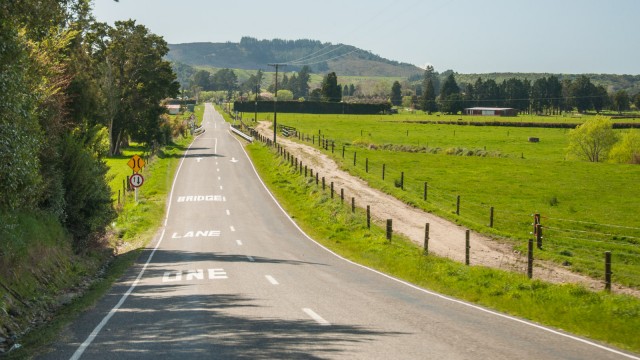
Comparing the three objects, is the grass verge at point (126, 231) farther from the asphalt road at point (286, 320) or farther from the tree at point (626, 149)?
the tree at point (626, 149)

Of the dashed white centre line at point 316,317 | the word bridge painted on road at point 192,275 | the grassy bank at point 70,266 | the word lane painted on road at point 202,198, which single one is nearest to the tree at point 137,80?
the word lane painted on road at point 202,198

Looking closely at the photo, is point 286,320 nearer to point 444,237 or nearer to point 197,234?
point 444,237

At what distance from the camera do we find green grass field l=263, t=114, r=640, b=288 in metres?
31.9

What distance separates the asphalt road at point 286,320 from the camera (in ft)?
32.2

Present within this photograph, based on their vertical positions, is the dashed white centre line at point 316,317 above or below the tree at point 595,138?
below

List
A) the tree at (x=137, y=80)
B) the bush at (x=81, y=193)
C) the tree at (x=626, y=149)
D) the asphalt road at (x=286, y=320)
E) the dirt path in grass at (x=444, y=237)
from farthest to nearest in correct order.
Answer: the tree at (x=137, y=80) < the tree at (x=626, y=149) < the dirt path in grass at (x=444, y=237) < the bush at (x=81, y=193) < the asphalt road at (x=286, y=320)

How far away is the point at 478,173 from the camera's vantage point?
60844mm

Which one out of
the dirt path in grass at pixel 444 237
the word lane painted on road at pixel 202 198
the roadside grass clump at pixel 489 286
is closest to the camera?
the roadside grass clump at pixel 489 286

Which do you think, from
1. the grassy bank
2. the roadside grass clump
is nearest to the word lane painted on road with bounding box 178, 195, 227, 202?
the grassy bank

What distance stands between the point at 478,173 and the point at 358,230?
2868 centimetres

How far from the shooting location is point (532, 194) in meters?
49.6

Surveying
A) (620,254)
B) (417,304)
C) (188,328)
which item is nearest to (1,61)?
(188,328)

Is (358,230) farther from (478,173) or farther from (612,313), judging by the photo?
(478,173)

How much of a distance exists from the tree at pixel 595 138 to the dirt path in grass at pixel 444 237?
35745mm
